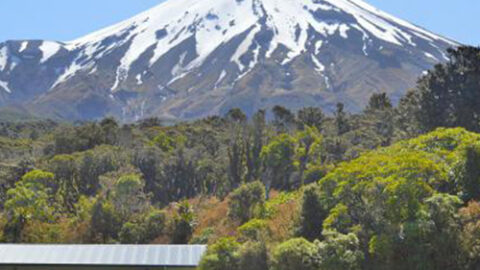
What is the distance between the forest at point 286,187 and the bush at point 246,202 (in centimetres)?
8

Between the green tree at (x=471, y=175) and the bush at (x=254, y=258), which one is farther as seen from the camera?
the green tree at (x=471, y=175)

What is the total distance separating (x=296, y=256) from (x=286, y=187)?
23.6m

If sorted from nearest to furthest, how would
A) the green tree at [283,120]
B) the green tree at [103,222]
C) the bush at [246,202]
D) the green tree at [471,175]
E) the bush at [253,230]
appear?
the green tree at [471,175] → the bush at [253,230] → the bush at [246,202] → the green tree at [103,222] → the green tree at [283,120]

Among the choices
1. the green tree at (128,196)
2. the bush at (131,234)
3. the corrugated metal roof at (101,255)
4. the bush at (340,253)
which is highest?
the green tree at (128,196)

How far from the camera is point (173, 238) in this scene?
4162cm

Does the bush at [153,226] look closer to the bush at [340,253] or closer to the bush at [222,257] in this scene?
the bush at [222,257]

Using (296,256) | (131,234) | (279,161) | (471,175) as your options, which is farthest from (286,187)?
(296,256)

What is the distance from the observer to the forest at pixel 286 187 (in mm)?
28734

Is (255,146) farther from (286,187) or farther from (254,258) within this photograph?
(254,258)

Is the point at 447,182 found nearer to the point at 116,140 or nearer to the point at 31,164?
the point at 31,164

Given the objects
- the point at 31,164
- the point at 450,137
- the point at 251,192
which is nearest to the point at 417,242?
the point at 450,137

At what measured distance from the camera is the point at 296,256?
28.4m

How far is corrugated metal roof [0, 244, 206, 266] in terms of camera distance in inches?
1302

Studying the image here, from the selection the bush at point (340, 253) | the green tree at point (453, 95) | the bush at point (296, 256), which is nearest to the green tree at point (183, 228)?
the bush at point (296, 256)
